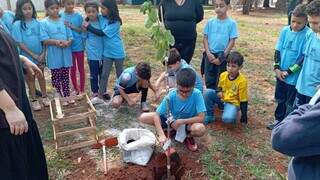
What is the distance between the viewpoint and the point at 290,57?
411 centimetres

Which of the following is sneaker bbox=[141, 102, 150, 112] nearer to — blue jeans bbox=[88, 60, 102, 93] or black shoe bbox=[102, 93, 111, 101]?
black shoe bbox=[102, 93, 111, 101]

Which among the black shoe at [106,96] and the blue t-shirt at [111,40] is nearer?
the blue t-shirt at [111,40]

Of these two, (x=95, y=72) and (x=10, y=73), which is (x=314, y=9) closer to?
(x=10, y=73)

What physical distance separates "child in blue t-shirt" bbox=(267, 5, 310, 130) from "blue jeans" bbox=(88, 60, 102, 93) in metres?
2.38

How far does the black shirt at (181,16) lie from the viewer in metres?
4.74

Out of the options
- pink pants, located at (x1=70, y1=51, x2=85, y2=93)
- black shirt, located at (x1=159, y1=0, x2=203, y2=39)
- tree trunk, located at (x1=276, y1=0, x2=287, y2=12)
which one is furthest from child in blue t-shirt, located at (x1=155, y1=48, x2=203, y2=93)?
tree trunk, located at (x1=276, y1=0, x2=287, y2=12)

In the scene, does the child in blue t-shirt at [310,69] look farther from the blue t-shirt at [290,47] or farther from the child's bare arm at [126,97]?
the child's bare arm at [126,97]

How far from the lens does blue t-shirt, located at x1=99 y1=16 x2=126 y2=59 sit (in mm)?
4852

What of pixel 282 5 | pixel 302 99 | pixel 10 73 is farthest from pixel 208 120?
pixel 282 5

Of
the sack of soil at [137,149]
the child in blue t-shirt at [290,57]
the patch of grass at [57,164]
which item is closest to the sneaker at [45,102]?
the patch of grass at [57,164]

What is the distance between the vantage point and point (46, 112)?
491cm

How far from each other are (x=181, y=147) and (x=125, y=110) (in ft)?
4.27

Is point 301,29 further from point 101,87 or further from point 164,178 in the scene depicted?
point 101,87

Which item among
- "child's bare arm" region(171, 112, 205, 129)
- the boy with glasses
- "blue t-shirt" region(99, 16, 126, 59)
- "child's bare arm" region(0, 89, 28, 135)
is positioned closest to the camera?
"child's bare arm" region(0, 89, 28, 135)
